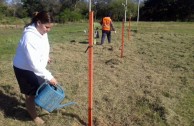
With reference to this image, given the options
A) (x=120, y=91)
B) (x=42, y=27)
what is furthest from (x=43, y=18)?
(x=120, y=91)

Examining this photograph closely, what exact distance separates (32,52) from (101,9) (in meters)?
54.3

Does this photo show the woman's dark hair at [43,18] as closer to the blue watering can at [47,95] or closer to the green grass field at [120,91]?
the blue watering can at [47,95]

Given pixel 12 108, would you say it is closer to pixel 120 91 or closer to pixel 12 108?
pixel 12 108

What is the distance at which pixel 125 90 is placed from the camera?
21.7ft

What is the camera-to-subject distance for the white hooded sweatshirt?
13.4ft

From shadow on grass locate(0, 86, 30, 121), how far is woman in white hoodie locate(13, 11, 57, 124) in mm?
667

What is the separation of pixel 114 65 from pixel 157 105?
10.8ft

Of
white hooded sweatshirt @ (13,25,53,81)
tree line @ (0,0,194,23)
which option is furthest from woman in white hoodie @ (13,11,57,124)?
tree line @ (0,0,194,23)

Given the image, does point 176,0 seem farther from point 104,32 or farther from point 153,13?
point 104,32

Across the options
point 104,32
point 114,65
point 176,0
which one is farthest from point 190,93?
point 176,0

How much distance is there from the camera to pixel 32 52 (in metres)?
4.09

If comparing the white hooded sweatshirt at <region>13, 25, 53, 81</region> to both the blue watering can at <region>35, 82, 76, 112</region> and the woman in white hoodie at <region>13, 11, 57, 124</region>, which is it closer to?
the woman in white hoodie at <region>13, 11, 57, 124</region>

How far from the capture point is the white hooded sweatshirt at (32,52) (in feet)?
13.4

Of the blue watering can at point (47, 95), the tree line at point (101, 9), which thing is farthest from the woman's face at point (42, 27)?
the tree line at point (101, 9)
